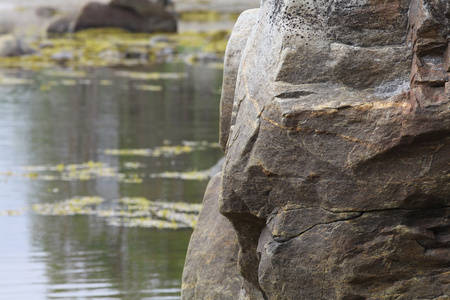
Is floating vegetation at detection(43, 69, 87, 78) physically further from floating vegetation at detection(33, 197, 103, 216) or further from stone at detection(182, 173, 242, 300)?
stone at detection(182, 173, 242, 300)

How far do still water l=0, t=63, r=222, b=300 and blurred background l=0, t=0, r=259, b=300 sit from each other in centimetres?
2

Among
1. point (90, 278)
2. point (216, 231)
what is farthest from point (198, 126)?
point (216, 231)

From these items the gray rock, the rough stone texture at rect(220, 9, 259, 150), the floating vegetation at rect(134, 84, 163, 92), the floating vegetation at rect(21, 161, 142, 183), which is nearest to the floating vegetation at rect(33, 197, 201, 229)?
the floating vegetation at rect(21, 161, 142, 183)

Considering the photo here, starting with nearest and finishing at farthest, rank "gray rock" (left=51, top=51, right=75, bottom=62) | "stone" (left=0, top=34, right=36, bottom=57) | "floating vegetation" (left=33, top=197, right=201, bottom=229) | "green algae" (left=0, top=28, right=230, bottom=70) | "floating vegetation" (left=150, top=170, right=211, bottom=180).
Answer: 1. "floating vegetation" (left=33, top=197, right=201, bottom=229)
2. "floating vegetation" (left=150, top=170, right=211, bottom=180)
3. "green algae" (left=0, top=28, right=230, bottom=70)
4. "gray rock" (left=51, top=51, right=75, bottom=62)
5. "stone" (left=0, top=34, right=36, bottom=57)

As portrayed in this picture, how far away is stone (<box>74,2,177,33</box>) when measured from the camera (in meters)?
33.7

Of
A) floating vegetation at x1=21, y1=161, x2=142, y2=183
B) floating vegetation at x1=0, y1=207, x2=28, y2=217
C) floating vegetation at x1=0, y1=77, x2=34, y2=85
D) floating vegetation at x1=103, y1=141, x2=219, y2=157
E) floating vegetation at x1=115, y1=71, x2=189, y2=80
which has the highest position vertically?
floating vegetation at x1=0, y1=207, x2=28, y2=217

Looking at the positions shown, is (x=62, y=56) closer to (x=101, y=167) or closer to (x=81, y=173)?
(x=101, y=167)

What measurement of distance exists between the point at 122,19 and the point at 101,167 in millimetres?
24924

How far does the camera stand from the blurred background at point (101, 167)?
680 centimetres

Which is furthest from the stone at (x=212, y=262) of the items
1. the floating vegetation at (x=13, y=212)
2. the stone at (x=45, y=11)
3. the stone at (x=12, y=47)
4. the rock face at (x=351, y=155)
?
the stone at (x=45, y=11)

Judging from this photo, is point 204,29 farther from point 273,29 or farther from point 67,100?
point 273,29

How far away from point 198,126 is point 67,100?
3955 mm

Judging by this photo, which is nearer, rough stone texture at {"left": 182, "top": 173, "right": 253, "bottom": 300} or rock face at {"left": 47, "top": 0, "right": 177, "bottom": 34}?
rough stone texture at {"left": 182, "top": 173, "right": 253, "bottom": 300}

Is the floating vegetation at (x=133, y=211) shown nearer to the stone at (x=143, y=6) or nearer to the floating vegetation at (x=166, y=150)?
the floating vegetation at (x=166, y=150)
